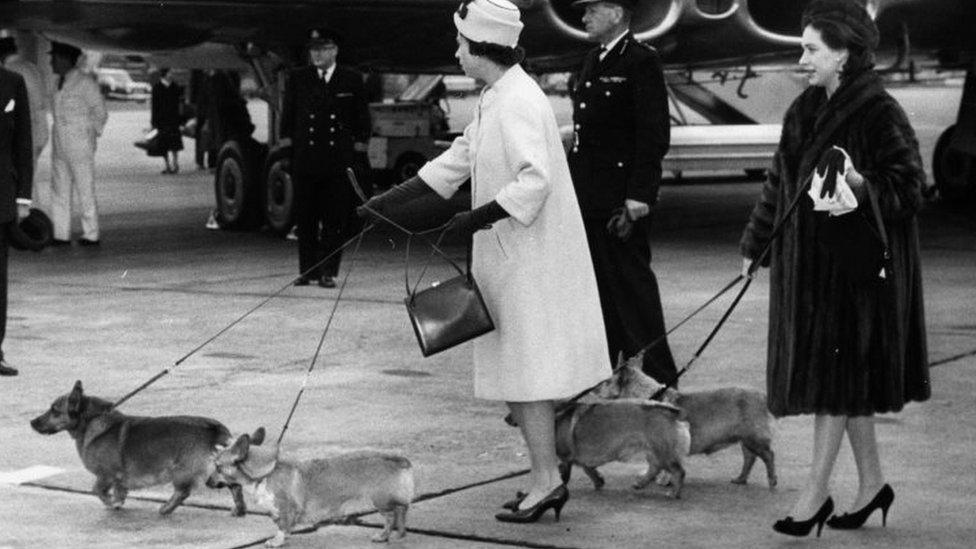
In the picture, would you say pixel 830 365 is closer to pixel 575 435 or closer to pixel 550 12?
pixel 575 435

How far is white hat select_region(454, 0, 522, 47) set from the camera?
6043 millimetres

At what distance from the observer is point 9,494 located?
6.66 m

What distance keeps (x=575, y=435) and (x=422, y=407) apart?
2.07 m

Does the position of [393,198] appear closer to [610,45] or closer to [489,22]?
[489,22]

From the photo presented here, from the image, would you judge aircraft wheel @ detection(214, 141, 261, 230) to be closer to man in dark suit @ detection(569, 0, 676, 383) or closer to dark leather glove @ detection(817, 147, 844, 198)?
man in dark suit @ detection(569, 0, 676, 383)

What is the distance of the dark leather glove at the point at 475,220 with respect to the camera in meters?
5.86

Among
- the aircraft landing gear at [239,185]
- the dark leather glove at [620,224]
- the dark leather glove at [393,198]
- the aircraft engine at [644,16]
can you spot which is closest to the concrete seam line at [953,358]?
the dark leather glove at [620,224]

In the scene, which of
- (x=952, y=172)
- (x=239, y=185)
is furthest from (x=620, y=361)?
(x=952, y=172)

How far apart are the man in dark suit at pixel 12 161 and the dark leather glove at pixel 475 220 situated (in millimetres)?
3725

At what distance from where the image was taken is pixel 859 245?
227 inches

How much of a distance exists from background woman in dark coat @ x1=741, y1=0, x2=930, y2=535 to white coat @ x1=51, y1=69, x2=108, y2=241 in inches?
401

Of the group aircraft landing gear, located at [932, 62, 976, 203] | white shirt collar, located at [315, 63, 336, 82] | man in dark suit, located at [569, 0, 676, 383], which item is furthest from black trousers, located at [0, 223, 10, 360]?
aircraft landing gear, located at [932, 62, 976, 203]

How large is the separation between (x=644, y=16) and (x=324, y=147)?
2.90 meters

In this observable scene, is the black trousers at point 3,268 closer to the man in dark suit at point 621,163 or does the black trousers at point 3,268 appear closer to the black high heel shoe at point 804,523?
the man in dark suit at point 621,163
